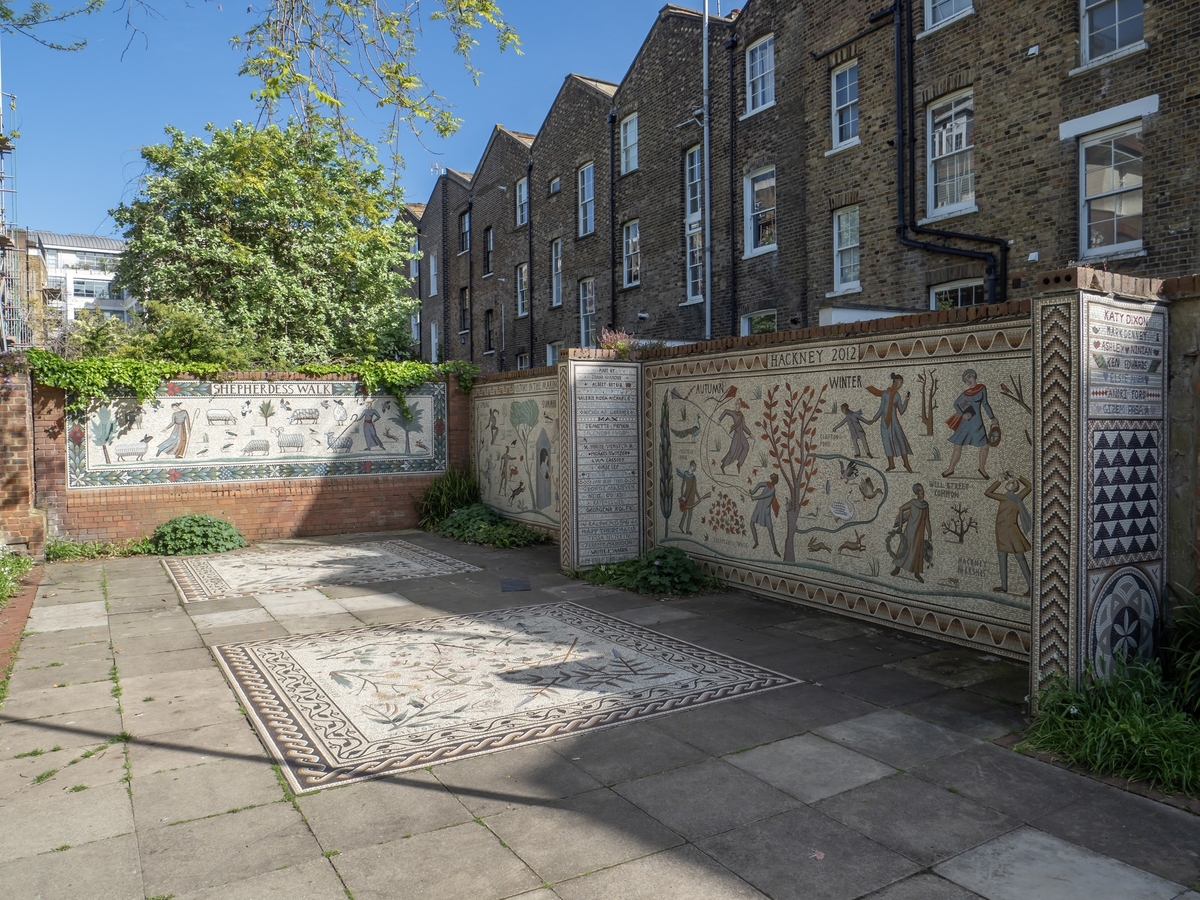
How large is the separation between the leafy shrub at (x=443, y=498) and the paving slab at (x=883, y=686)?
933cm

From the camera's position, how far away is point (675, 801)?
3.97 meters

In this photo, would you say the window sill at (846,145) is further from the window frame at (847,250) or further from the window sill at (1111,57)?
the window sill at (1111,57)

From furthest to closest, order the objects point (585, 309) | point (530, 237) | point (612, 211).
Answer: point (530, 237) → point (585, 309) → point (612, 211)

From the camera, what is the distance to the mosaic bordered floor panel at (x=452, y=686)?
15.5 feet

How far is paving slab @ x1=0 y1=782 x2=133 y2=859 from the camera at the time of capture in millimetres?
3658

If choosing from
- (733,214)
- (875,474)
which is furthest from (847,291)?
(875,474)

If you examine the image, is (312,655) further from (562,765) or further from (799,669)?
(799,669)

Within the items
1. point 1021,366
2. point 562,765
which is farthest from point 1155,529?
point 562,765

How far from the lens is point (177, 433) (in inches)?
498

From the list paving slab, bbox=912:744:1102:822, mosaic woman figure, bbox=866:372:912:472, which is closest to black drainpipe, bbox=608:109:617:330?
mosaic woman figure, bbox=866:372:912:472

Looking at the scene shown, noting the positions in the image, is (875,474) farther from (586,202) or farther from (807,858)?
(586,202)

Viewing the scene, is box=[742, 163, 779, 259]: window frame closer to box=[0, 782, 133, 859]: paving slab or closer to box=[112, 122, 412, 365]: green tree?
box=[112, 122, 412, 365]: green tree

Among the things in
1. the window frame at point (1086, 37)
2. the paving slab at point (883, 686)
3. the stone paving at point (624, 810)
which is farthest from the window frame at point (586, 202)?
the stone paving at point (624, 810)

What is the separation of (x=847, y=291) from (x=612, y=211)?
8986mm
